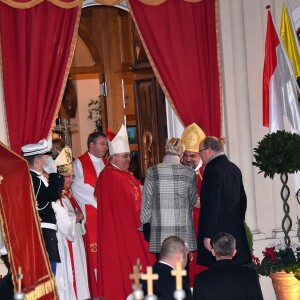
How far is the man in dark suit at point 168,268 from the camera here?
22.0 ft

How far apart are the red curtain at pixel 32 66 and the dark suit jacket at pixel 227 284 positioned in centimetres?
428

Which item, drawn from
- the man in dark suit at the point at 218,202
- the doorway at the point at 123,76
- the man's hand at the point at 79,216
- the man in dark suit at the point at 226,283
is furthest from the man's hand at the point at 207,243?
the doorway at the point at 123,76

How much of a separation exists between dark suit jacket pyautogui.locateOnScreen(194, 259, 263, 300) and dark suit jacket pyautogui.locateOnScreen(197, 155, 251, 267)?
8.34 feet

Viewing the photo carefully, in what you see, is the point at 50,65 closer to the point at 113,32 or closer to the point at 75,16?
the point at 75,16

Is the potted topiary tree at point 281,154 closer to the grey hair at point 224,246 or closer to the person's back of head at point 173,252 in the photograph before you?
the grey hair at point 224,246

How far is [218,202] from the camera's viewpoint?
9.47 meters

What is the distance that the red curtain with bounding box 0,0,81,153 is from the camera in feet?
35.2

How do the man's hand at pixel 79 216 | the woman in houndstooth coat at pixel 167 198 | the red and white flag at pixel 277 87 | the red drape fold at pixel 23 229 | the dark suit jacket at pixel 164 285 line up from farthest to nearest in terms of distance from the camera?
1. the red and white flag at pixel 277 87
2. the man's hand at pixel 79 216
3. the woman in houndstooth coat at pixel 167 198
4. the red drape fold at pixel 23 229
5. the dark suit jacket at pixel 164 285

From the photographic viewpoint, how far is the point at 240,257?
9773 mm

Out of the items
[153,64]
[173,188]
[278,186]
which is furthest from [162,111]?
[173,188]

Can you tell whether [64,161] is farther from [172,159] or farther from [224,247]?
[224,247]

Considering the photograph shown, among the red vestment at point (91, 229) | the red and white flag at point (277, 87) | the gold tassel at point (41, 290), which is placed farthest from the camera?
the red and white flag at point (277, 87)

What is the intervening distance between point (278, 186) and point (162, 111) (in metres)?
1.70

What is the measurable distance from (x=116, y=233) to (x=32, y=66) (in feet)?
6.76
